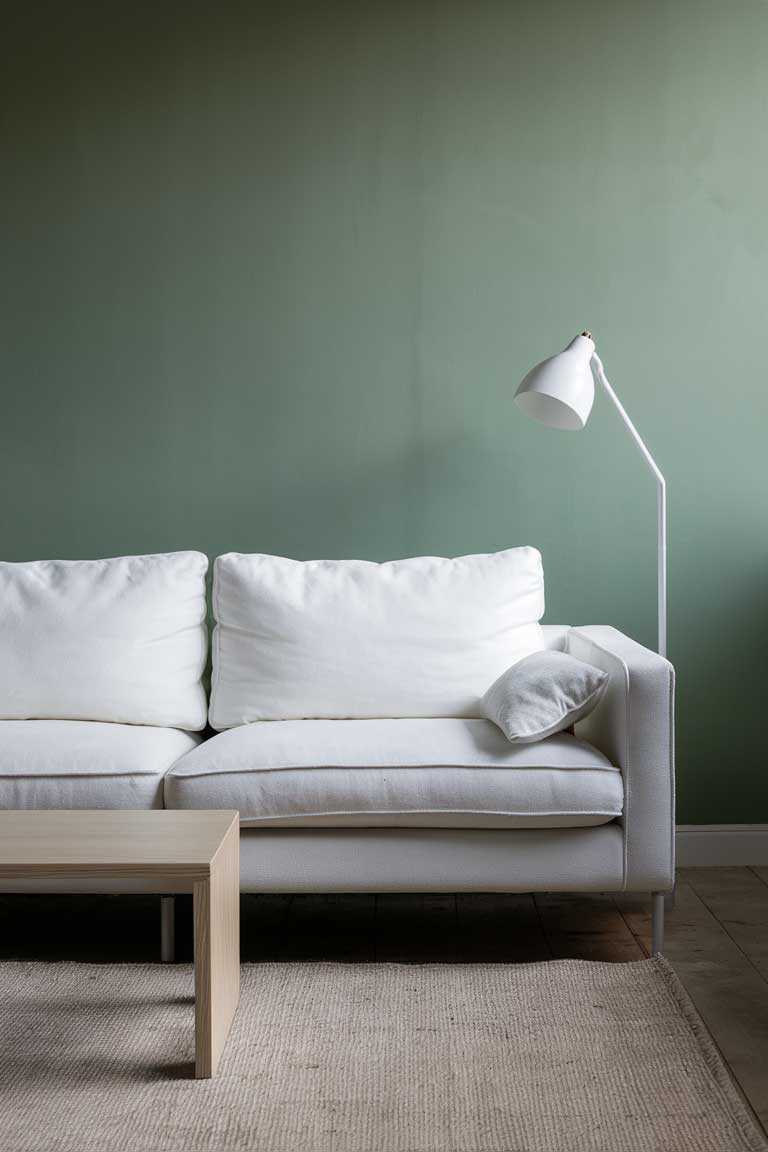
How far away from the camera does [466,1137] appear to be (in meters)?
1.57

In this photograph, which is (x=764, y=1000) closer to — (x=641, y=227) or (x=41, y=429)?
(x=641, y=227)

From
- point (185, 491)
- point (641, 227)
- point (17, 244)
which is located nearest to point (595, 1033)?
point (185, 491)

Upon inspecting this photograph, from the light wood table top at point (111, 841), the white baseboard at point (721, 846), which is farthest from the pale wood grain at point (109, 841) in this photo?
the white baseboard at point (721, 846)

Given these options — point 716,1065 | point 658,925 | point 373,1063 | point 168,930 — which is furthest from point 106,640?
point 716,1065

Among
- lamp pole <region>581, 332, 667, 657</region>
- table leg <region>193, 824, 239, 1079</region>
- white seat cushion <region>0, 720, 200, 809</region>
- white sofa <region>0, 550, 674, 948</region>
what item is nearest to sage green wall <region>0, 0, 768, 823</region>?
lamp pole <region>581, 332, 667, 657</region>

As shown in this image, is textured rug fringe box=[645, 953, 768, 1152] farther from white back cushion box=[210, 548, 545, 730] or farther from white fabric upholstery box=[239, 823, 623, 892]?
white back cushion box=[210, 548, 545, 730]

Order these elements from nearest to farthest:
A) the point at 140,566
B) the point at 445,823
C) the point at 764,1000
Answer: the point at 764,1000 < the point at 445,823 < the point at 140,566

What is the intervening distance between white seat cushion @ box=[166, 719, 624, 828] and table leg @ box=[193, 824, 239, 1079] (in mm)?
352

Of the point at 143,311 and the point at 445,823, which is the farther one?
the point at 143,311

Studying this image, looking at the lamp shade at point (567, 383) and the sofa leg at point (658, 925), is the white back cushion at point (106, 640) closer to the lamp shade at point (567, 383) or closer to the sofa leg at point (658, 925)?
the lamp shade at point (567, 383)

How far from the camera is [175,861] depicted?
168cm

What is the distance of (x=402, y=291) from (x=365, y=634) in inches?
43.9

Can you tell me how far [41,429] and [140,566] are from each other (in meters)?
0.65

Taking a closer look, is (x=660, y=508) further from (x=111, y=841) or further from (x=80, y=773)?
(x=111, y=841)
